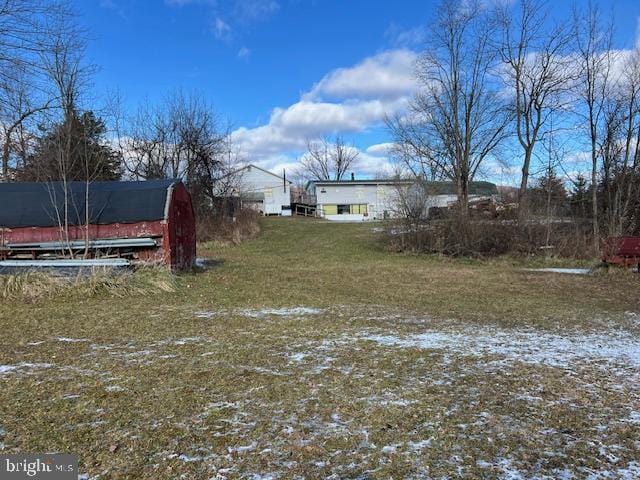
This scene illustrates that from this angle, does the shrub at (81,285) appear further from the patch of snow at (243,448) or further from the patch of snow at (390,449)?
the patch of snow at (390,449)

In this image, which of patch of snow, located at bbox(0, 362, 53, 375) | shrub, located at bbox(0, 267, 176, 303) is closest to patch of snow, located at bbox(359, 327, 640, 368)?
patch of snow, located at bbox(0, 362, 53, 375)

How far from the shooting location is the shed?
11.5 meters

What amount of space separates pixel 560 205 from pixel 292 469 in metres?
20.5

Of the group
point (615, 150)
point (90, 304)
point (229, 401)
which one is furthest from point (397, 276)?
point (615, 150)

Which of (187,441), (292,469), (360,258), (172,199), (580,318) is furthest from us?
(360,258)

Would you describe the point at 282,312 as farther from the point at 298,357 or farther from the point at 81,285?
the point at 81,285

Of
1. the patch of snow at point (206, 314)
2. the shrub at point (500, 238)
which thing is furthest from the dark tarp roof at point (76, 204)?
the shrub at point (500, 238)

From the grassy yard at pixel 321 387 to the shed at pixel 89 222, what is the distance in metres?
3.37

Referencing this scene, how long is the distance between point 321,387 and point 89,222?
9.81 metres

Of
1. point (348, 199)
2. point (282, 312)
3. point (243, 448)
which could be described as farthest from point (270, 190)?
point (243, 448)

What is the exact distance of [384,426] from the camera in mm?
3281

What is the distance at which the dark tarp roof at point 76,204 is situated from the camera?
11672 millimetres

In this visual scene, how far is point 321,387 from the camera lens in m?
4.04

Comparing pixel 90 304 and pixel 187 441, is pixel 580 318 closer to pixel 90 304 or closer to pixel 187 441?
pixel 187 441
